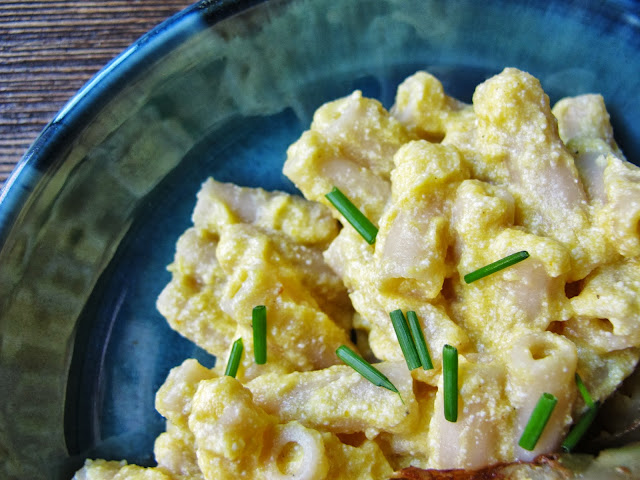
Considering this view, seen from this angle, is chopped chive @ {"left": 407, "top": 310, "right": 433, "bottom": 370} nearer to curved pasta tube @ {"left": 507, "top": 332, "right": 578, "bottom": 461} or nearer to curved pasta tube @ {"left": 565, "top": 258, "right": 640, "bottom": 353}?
curved pasta tube @ {"left": 507, "top": 332, "right": 578, "bottom": 461}

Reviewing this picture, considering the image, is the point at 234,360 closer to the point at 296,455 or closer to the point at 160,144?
the point at 296,455

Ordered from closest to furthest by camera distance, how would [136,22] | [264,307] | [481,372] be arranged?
[481,372]
[264,307]
[136,22]

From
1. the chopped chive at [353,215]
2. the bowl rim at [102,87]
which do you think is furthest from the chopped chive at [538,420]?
the bowl rim at [102,87]

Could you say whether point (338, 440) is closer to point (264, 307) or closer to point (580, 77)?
point (264, 307)

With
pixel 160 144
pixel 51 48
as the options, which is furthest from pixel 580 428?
pixel 51 48

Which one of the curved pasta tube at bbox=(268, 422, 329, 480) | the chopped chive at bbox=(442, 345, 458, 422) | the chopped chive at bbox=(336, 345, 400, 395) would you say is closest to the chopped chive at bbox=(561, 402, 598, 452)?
the chopped chive at bbox=(442, 345, 458, 422)

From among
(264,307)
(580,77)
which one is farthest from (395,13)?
(264,307)
